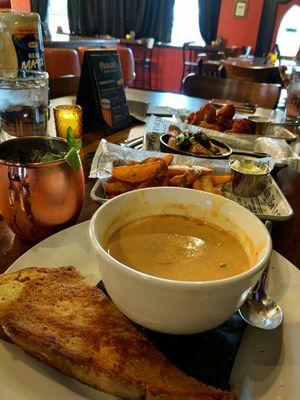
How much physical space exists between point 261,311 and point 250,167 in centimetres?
71

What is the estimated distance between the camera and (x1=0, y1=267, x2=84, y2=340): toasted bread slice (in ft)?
2.06

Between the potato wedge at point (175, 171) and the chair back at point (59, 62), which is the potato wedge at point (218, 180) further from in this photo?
the chair back at point (59, 62)

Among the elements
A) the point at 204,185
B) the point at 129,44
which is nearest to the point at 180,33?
the point at 129,44

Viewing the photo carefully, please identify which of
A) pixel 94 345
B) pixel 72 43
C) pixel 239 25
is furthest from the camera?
pixel 239 25

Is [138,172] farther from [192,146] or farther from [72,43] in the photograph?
[72,43]

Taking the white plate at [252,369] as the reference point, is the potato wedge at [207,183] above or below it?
above

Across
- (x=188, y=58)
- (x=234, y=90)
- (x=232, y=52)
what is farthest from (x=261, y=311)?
(x=188, y=58)

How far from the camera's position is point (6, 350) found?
1.86 feet

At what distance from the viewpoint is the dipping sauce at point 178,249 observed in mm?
690

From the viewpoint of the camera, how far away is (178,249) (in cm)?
76

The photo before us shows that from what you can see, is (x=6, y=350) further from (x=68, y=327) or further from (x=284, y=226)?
(x=284, y=226)

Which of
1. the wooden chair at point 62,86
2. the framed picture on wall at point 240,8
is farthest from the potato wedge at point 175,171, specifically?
the framed picture on wall at point 240,8

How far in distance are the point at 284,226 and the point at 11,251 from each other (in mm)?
824

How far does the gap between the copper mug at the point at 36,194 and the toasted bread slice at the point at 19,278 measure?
0.60ft
